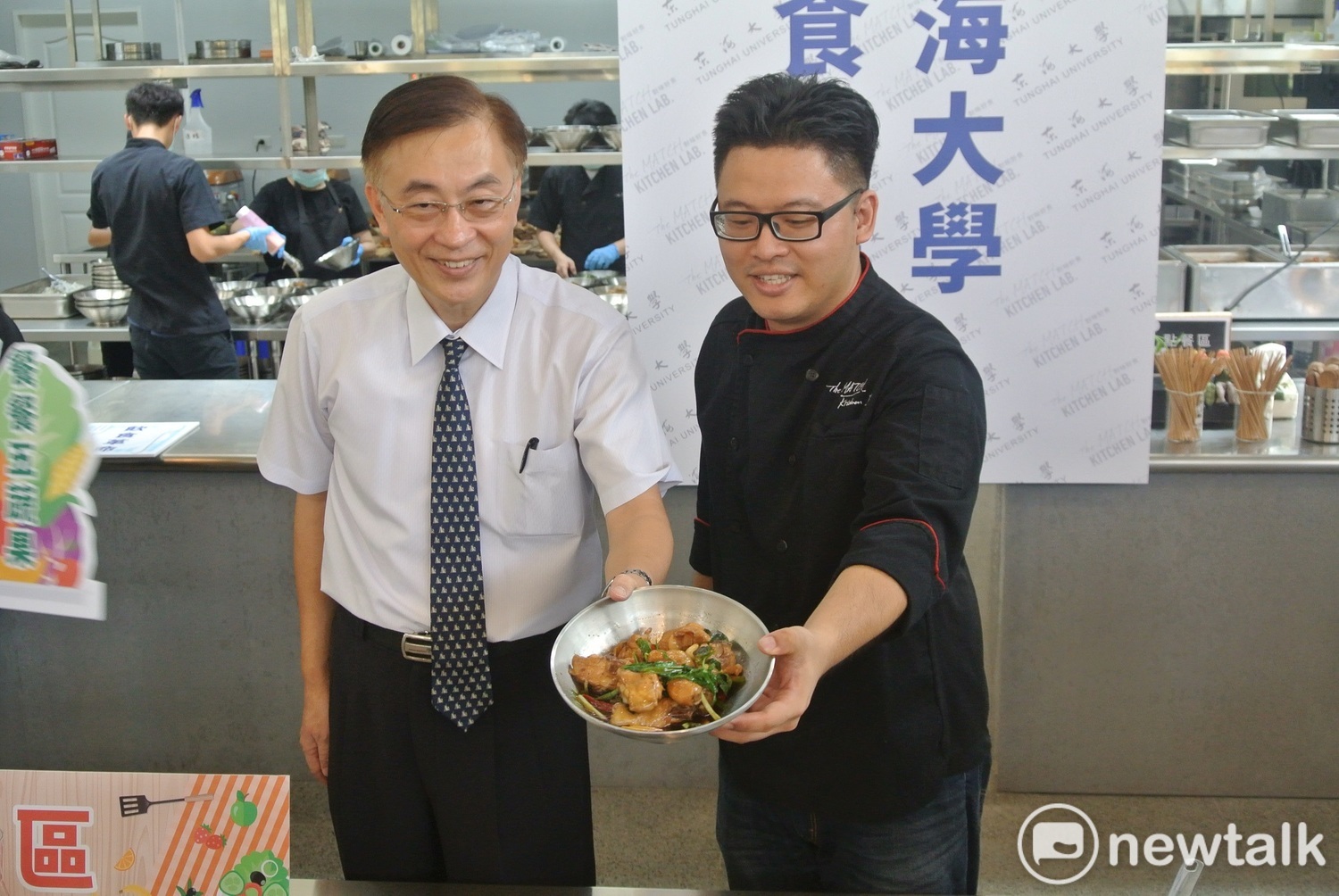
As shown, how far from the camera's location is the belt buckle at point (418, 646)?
1.70 meters

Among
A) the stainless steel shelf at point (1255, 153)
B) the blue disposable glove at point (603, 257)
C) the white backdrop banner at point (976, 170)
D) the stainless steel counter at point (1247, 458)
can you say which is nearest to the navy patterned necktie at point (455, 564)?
the white backdrop banner at point (976, 170)

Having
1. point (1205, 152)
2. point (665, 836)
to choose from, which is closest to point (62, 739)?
point (665, 836)

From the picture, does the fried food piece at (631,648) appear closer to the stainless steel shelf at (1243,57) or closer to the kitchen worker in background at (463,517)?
the kitchen worker in background at (463,517)

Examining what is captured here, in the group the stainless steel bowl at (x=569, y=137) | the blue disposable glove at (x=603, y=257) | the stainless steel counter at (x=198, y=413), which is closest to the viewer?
the stainless steel counter at (x=198, y=413)

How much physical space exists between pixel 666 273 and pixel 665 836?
1.29 meters

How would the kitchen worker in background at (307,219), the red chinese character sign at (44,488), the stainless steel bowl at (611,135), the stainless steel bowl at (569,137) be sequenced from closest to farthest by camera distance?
the red chinese character sign at (44,488) → the stainless steel bowl at (569,137) → the stainless steel bowl at (611,135) → the kitchen worker in background at (307,219)

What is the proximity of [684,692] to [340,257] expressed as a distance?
14.2 feet

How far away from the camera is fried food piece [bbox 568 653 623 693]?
4.55ft

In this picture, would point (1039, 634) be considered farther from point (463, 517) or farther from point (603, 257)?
point (603, 257)

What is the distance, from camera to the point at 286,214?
566 cm

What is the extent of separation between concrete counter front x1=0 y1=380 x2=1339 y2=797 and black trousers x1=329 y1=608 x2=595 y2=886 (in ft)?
4.16

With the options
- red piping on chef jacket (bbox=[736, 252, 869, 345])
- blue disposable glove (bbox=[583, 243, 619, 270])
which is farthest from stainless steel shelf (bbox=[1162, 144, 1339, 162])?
red piping on chef jacket (bbox=[736, 252, 869, 345])

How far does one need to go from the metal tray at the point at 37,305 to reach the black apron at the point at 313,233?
82cm

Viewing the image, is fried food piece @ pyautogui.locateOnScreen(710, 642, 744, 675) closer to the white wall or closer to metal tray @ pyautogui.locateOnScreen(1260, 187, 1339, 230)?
metal tray @ pyautogui.locateOnScreen(1260, 187, 1339, 230)
